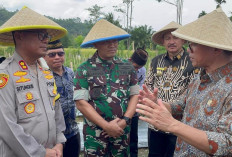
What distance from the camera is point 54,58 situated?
289cm

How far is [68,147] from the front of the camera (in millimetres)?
2832

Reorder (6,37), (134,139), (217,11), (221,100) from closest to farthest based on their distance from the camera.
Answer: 1. (221,100)
2. (217,11)
3. (6,37)
4. (134,139)

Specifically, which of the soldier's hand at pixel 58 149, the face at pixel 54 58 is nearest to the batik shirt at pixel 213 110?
the soldier's hand at pixel 58 149

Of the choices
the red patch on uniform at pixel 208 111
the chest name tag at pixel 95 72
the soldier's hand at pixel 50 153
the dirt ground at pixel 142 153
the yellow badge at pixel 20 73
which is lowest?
the dirt ground at pixel 142 153

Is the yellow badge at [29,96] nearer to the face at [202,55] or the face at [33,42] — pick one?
the face at [33,42]

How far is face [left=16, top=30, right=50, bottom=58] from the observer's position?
5.92 ft

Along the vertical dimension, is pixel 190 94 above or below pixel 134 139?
above

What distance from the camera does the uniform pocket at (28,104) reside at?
1.62 meters

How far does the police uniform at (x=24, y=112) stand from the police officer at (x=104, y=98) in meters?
0.59

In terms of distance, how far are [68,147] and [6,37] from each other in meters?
1.58

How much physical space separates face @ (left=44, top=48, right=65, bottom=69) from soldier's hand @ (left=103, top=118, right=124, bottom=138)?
112 cm

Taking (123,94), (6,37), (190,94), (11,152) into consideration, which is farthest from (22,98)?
(190,94)

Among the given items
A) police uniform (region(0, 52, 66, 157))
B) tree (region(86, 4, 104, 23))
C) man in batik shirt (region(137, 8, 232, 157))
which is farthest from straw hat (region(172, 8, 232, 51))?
tree (region(86, 4, 104, 23))

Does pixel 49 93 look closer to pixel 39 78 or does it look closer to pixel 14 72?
pixel 39 78
